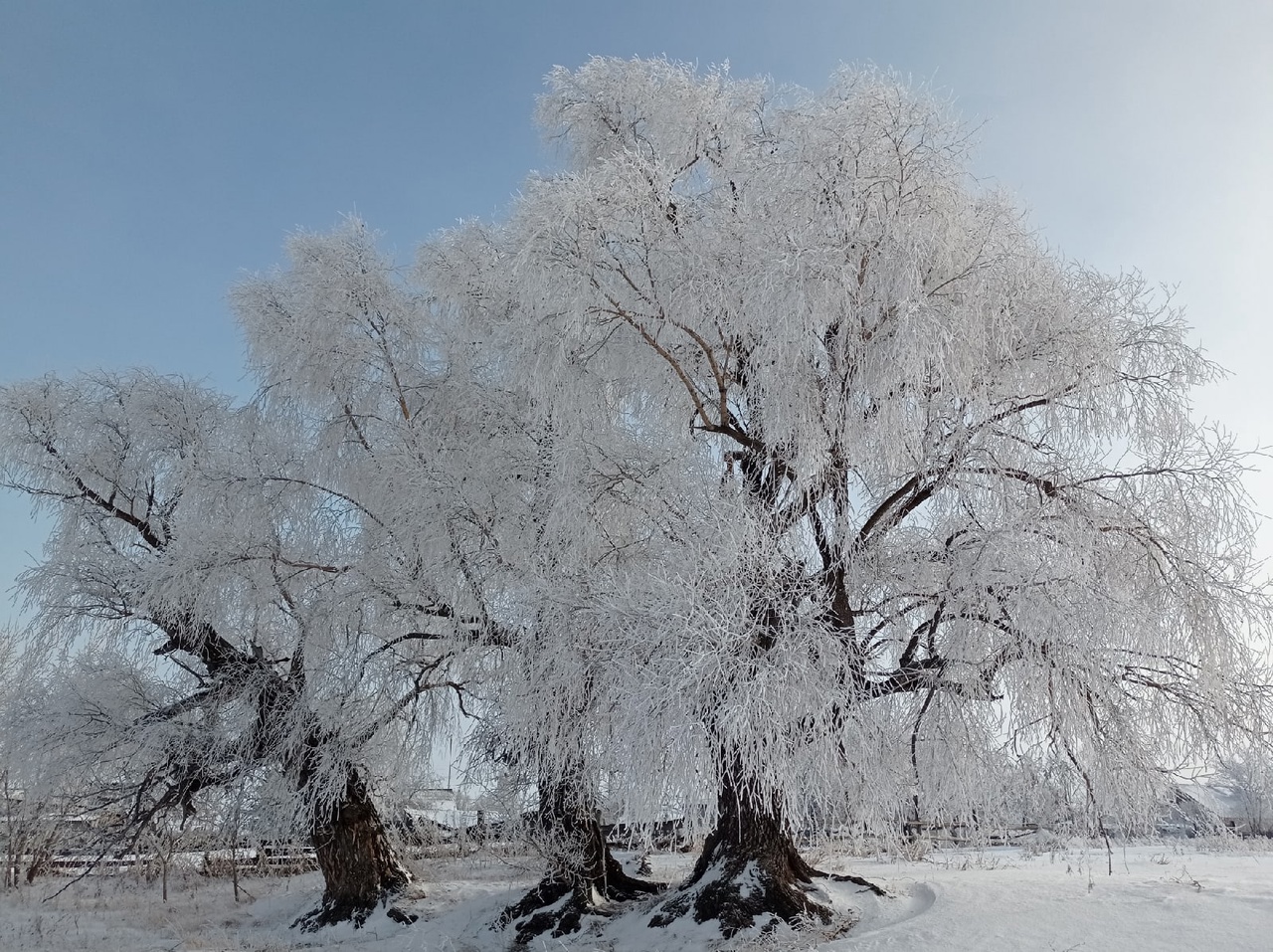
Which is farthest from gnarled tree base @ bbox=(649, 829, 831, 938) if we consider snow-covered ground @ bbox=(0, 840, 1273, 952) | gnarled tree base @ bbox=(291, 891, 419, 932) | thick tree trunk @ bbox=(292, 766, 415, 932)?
thick tree trunk @ bbox=(292, 766, 415, 932)

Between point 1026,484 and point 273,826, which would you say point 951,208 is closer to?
point 1026,484

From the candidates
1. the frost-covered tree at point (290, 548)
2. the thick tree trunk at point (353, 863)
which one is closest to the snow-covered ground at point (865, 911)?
the thick tree trunk at point (353, 863)

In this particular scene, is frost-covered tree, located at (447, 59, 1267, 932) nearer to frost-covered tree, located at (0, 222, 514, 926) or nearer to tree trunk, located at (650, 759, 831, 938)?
tree trunk, located at (650, 759, 831, 938)

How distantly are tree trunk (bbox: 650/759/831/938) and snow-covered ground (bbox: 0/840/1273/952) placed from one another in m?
0.21

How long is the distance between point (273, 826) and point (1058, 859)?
8985 mm

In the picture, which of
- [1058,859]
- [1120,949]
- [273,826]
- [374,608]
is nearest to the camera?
[1120,949]

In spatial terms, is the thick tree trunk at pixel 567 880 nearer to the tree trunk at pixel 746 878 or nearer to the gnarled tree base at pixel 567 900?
the gnarled tree base at pixel 567 900

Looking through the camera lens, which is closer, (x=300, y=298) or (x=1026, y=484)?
(x=1026, y=484)

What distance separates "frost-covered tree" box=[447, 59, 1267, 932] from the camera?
235 inches

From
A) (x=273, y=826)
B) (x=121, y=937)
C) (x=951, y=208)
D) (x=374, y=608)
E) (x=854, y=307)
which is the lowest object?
(x=121, y=937)

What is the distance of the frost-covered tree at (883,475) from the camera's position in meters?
5.98

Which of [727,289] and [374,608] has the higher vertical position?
[727,289]

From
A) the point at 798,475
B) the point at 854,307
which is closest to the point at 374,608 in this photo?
the point at 798,475

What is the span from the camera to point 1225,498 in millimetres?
6594
